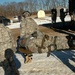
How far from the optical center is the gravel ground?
8.56m

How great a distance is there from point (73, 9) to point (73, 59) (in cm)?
1378

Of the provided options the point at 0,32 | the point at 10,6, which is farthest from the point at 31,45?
the point at 10,6

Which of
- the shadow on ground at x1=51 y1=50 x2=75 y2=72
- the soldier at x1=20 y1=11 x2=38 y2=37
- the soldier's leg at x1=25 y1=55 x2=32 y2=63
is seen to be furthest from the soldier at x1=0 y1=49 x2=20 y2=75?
the soldier at x1=20 y1=11 x2=38 y2=37

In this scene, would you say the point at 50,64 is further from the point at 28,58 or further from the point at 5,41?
the point at 5,41

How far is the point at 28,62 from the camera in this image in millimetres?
9945

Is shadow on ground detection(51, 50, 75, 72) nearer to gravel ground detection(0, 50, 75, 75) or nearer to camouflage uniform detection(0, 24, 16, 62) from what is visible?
gravel ground detection(0, 50, 75, 75)

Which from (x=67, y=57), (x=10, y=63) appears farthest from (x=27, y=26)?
(x=10, y=63)

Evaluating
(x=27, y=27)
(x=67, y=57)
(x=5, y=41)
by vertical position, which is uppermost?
(x=5, y=41)

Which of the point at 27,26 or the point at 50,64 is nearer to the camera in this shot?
the point at 50,64

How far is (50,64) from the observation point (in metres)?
9.48

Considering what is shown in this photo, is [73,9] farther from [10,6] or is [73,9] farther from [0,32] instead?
[10,6]

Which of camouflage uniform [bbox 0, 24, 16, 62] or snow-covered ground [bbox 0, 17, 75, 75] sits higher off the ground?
camouflage uniform [bbox 0, 24, 16, 62]

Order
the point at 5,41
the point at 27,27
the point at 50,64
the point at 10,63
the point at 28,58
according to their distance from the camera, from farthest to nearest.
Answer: the point at 27,27
the point at 28,58
the point at 50,64
the point at 10,63
the point at 5,41

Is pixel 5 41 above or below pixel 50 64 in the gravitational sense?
above
